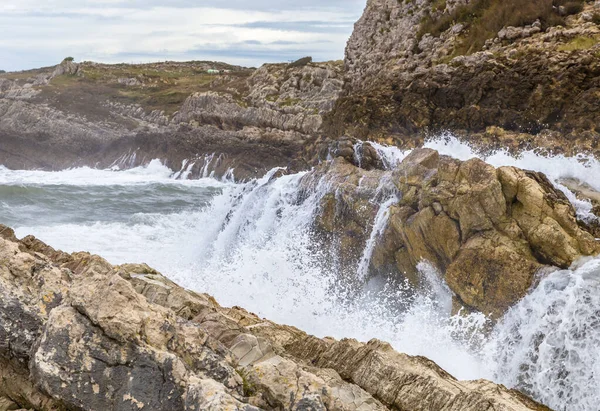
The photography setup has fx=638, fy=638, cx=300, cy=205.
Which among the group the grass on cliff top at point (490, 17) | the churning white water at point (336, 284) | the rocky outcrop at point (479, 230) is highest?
the grass on cliff top at point (490, 17)

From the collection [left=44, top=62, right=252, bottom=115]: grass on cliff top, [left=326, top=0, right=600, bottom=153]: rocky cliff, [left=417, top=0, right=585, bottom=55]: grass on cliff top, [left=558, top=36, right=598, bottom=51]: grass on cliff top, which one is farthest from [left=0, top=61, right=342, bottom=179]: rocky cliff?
[left=558, top=36, right=598, bottom=51]: grass on cliff top

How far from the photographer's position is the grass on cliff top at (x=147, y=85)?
76.4 meters

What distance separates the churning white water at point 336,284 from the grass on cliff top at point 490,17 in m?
9.41

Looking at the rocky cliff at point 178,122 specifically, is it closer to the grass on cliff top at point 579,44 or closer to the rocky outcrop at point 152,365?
the grass on cliff top at point 579,44

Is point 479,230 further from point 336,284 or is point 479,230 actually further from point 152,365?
point 152,365

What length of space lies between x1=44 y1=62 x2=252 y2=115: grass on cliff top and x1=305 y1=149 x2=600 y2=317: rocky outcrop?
51.5m

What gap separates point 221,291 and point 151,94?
69.3 metres

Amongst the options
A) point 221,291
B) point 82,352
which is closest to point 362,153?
point 221,291

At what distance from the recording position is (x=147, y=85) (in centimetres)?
9056

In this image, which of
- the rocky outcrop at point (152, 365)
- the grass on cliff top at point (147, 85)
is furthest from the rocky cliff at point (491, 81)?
the grass on cliff top at point (147, 85)

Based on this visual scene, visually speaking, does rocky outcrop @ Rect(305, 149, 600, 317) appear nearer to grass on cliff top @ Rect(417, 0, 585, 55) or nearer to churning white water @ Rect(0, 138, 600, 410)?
churning white water @ Rect(0, 138, 600, 410)

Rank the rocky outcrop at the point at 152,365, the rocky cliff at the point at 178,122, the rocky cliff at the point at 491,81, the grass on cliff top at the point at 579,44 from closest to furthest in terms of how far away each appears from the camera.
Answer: the rocky outcrop at the point at 152,365
the rocky cliff at the point at 491,81
the grass on cliff top at the point at 579,44
the rocky cliff at the point at 178,122

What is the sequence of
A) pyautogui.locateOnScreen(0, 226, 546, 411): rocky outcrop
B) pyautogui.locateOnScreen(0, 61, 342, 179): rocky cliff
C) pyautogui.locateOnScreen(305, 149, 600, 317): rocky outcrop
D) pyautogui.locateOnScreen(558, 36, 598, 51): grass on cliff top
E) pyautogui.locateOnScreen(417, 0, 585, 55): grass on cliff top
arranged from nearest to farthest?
pyautogui.locateOnScreen(0, 226, 546, 411): rocky outcrop
pyautogui.locateOnScreen(305, 149, 600, 317): rocky outcrop
pyautogui.locateOnScreen(558, 36, 598, 51): grass on cliff top
pyautogui.locateOnScreen(417, 0, 585, 55): grass on cliff top
pyautogui.locateOnScreen(0, 61, 342, 179): rocky cliff

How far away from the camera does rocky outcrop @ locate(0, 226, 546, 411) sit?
6.12m
